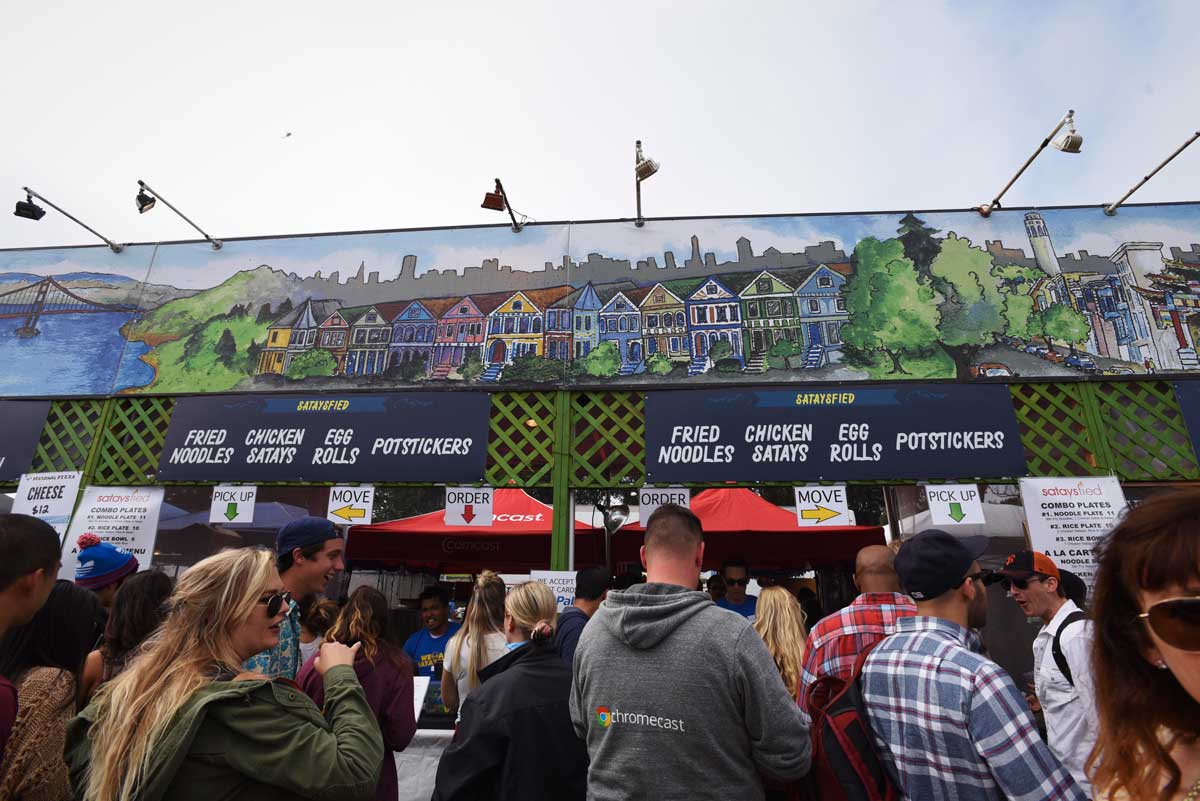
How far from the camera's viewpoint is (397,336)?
25.8ft

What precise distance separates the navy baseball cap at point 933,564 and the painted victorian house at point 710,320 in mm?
5131

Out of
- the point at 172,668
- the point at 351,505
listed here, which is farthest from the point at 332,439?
the point at 172,668

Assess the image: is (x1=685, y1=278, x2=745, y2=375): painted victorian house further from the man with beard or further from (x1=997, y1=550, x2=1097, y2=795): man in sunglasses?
the man with beard

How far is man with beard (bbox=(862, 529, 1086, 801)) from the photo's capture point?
1.76 m

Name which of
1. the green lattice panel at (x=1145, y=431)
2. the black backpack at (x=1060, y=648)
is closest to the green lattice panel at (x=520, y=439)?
the black backpack at (x=1060, y=648)

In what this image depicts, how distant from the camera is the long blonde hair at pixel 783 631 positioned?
332cm

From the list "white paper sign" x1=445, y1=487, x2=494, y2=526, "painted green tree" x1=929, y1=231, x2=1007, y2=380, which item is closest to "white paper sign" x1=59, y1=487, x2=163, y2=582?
"white paper sign" x1=445, y1=487, x2=494, y2=526

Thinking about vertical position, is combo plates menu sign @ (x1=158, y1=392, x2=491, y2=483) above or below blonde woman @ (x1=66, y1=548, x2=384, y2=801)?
above

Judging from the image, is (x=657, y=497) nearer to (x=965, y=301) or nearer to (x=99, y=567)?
(x=965, y=301)

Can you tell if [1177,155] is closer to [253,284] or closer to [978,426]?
[978,426]

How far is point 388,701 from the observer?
9.23 feet

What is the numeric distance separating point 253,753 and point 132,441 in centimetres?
784

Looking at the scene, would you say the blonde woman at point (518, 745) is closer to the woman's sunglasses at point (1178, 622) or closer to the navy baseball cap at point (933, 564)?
the navy baseball cap at point (933, 564)

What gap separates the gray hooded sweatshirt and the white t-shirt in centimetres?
167
